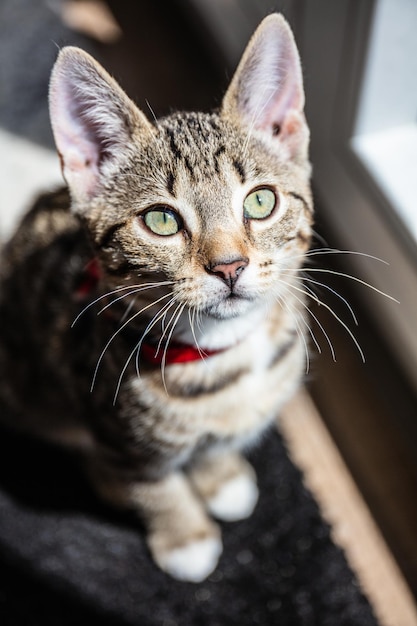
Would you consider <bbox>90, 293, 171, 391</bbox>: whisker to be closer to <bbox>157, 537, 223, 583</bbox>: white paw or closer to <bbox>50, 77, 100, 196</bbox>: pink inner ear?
<bbox>50, 77, 100, 196</bbox>: pink inner ear

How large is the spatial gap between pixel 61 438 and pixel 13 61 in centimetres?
106

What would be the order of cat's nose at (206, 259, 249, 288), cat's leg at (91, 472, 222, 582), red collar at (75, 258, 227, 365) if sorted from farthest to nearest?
cat's leg at (91, 472, 222, 582) → red collar at (75, 258, 227, 365) → cat's nose at (206, 259, 249, 288)

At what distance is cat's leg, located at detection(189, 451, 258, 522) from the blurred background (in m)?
0.22

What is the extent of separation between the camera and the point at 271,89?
0.90 meters

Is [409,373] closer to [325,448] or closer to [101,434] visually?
[325,448]

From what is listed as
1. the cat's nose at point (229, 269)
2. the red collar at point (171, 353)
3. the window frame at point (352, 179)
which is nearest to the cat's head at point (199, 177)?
the cat's nose at point (229, 269)

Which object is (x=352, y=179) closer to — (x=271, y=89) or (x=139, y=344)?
(x=271, y=89)

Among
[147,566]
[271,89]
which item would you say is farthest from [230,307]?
[147,566]

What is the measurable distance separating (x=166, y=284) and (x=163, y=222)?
76mm

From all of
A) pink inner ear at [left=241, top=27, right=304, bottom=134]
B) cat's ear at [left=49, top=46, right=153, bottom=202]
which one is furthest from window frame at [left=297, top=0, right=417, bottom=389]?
cat's ear at [left=49, top=46, right=153, bottom=202]

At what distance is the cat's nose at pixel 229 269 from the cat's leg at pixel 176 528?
511 millimetres

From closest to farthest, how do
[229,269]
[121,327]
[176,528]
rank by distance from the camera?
[229,269] → [121,327] → [176,528]

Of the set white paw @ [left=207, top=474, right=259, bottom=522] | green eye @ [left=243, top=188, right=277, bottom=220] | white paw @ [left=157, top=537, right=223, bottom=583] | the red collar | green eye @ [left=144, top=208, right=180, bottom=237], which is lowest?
white paw @ [left=157, top=537, right=223, bottom=583]

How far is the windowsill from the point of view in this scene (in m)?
1.27
